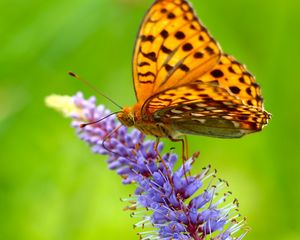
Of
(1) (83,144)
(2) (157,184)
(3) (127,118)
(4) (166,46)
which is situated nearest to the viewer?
(2) (157,184)

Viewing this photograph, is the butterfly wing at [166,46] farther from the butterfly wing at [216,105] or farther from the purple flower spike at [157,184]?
the purple flower spike at [157,184]

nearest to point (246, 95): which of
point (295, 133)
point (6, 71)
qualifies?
point (295, 133)

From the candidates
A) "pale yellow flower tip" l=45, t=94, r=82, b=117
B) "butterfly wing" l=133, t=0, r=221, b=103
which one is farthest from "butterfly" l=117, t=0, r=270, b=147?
"pale yellow flower tip" l=45, t=94, r=82, b=117

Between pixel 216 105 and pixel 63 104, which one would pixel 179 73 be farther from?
pixel 63 104

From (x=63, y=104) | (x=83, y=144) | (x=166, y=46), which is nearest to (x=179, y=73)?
(x=166, y=46)

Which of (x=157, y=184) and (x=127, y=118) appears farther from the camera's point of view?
(x=127, y=118)

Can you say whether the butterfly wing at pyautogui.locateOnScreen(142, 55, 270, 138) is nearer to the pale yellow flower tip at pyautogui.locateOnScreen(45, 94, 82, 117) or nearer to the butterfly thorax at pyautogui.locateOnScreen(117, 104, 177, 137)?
the butterfly thorax at pyautogui.locateOnScreen(117, 104, 177, 137)

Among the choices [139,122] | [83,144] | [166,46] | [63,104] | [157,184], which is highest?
[83,144]

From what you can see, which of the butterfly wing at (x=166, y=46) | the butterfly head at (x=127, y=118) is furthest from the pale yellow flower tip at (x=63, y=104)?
the butterfly wing at (x=166, y=46)
